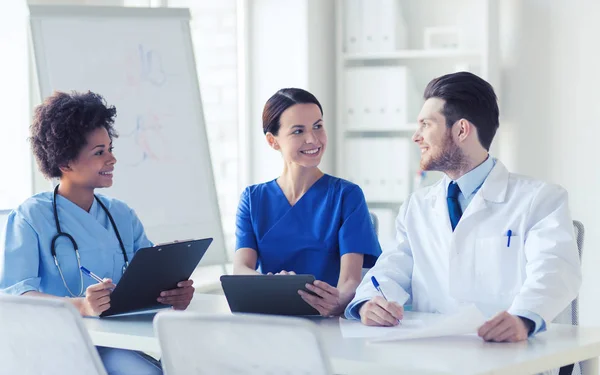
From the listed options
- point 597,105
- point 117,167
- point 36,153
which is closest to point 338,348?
point 36,153

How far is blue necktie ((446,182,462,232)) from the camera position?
2.20 m

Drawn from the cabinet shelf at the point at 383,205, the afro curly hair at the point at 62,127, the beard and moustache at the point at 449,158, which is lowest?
the cabinet shelf at the point at 383,205

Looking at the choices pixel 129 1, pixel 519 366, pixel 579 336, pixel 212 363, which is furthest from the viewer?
pixel 129 1

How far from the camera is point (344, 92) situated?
15.1 ft

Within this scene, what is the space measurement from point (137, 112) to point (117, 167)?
225mm

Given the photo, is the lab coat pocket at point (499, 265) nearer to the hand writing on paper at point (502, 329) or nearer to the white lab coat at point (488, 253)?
the white lab coat at point (488, 253)

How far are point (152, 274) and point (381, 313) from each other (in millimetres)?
557

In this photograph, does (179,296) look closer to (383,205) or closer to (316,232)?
(316,232)

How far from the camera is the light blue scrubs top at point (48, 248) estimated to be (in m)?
2.21

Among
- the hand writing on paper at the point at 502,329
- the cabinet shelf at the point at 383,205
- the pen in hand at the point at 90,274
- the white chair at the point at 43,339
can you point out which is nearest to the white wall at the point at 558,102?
the cabinet shelf at the point at 383,205

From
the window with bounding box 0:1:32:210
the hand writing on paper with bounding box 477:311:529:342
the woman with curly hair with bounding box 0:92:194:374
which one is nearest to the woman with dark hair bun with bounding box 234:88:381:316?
the woman with curly hair with bounding box 0:92:194:374

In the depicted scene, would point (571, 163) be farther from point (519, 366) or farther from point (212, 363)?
point (212, 363)

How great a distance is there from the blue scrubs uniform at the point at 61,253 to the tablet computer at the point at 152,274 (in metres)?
0.13

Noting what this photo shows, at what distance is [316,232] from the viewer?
2.49m
